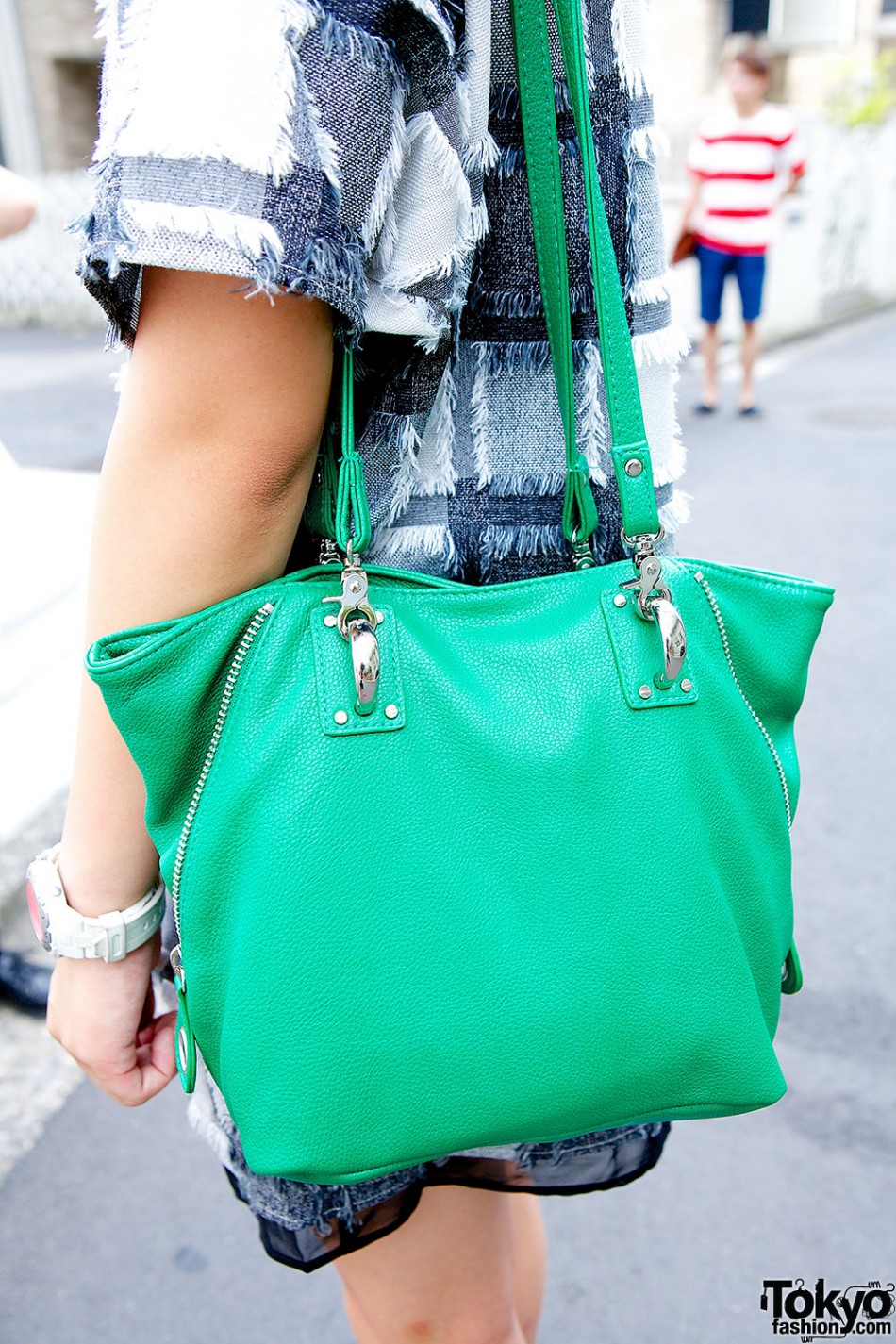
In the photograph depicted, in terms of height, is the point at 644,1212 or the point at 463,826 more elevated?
the point at 463,826

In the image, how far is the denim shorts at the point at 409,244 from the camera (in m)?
0.66

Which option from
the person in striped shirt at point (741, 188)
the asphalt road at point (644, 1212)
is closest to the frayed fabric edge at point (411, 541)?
the asphalt road at point (644, 1212)

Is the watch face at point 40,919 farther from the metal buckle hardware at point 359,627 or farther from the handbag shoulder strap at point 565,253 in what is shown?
the handbag shoulder strap at point 565,253

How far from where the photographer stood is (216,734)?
2.57 ft

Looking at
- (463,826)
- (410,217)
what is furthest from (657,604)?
(410,217)

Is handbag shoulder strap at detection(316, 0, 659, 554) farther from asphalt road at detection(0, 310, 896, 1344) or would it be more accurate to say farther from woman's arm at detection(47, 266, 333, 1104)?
asphalt road at detection(0, 310, 896, 1344)

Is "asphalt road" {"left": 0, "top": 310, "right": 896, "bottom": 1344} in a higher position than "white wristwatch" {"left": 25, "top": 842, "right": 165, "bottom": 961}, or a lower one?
lower

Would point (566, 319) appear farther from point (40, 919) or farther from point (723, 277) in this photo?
point (723, 277)

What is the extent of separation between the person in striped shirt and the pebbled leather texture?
6465 millimetres

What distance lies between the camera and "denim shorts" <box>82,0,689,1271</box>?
659 millimetres

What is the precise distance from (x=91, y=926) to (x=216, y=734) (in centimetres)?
20
